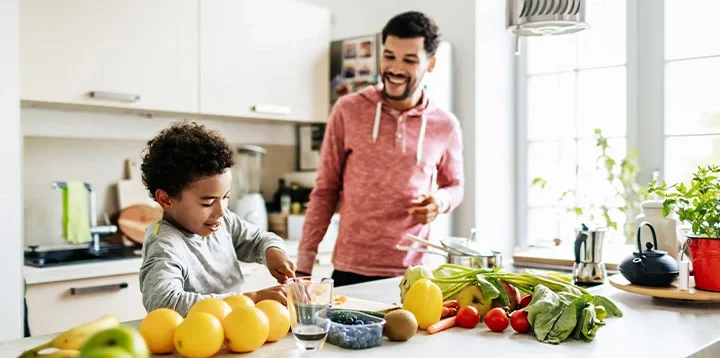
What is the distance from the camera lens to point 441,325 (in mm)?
1458

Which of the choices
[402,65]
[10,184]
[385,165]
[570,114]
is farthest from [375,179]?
[570,114]

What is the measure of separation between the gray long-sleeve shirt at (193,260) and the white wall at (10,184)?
116 cm

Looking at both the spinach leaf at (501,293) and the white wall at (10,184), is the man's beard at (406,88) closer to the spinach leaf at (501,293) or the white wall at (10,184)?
the spinach leaf at (501,293)

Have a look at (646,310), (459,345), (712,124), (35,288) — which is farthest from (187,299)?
(712,124)

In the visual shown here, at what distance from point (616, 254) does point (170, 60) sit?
2031mm

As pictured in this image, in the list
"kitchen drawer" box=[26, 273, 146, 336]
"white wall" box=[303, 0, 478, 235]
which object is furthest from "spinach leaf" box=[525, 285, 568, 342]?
"white wall" box=[303, 0, 478, 235]

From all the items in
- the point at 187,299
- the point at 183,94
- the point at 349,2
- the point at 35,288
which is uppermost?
the point at 349,2

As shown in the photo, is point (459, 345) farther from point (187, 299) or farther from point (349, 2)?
point (349, 2)

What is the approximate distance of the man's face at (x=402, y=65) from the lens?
Answer: 7.76 ft

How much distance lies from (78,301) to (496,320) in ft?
6.21

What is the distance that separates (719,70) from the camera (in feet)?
10.7

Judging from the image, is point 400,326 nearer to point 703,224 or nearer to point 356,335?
point 356,335

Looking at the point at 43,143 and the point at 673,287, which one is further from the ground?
the point at 43,143

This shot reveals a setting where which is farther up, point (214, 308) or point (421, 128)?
point (421, 128)
